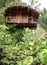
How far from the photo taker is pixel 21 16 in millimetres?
17656

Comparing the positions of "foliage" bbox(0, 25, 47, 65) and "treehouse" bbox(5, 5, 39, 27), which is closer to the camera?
"foliage" bbox(0, 25, 47, 65)

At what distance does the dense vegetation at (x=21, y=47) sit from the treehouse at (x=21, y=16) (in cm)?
71

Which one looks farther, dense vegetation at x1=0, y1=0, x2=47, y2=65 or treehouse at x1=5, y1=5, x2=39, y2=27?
treehouse at x1=5, y1=5, x2=39, y2=27

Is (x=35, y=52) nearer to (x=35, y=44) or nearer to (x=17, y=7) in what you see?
(x=35, y=44)

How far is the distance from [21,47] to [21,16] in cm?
1246

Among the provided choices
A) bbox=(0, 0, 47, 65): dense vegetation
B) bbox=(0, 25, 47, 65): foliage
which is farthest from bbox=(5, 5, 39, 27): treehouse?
bbox=(0, 25, 47, 65): foliage

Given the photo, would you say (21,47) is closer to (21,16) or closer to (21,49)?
(21,49)

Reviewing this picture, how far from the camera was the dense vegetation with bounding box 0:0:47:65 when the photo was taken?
8.70 ft

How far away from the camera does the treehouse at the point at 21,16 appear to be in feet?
55.7

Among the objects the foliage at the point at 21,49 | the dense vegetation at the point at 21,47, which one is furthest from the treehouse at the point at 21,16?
the foliage at the point at 21,49

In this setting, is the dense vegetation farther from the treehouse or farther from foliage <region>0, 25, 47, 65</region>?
the treehouse

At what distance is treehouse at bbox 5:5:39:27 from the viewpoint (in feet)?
55.7

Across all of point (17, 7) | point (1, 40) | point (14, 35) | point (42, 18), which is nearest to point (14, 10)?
point (17, 7)

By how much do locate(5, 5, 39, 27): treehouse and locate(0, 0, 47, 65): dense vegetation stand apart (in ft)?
2.33
